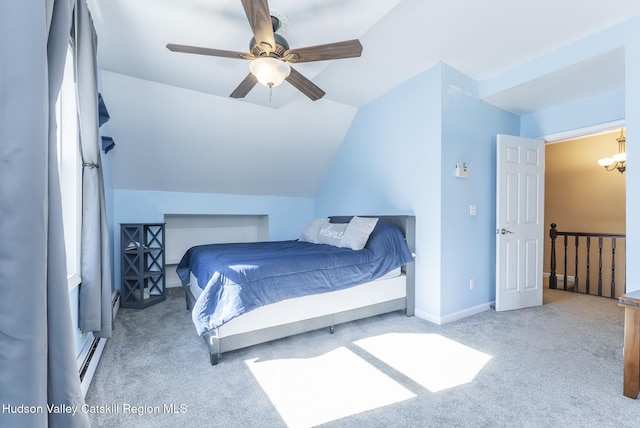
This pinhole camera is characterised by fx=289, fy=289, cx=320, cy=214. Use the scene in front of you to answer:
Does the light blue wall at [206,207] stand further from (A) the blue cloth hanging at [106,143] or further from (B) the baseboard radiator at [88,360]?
(B) the baseboard radiator at [88,360]

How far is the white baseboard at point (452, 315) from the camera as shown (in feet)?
9.45

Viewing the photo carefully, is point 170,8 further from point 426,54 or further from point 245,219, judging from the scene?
point 245,219

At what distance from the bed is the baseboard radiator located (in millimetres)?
645

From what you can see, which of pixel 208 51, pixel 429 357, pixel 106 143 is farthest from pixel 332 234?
pixel 106 143

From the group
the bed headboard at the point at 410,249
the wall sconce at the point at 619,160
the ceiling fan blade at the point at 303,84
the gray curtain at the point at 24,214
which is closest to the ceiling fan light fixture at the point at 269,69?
the ceiling fan blade at the point at 303,84

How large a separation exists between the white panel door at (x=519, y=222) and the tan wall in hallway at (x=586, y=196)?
222cm

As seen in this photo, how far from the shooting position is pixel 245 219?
5117 millimetres

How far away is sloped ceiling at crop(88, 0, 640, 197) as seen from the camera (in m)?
2.14

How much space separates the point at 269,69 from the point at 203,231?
134 inches

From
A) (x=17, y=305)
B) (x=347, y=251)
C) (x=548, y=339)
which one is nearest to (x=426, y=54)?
(x=347, y=251)

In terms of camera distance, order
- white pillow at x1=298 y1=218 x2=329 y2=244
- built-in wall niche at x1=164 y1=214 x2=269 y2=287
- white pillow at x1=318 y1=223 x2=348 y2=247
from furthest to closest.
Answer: built-in wall niche at x1=164 y1=214 x2=269 y2=287, white pillow at x1=298 y1=218 x2=329 y2=244, white pillow at x1=318 y1=223 x2=348 y2=247

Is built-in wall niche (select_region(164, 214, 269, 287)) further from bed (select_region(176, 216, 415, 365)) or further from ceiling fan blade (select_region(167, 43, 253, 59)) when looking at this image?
ceiling fan blade (select_region(167, 43, 253, 59))

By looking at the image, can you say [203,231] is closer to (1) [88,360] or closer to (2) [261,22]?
(1) [88,360]

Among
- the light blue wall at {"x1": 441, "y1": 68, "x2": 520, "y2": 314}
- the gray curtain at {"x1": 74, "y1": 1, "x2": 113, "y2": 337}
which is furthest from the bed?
the gray curtain at {"x1": 74, "y1": 1, "x2": 113, "y2": 337}
